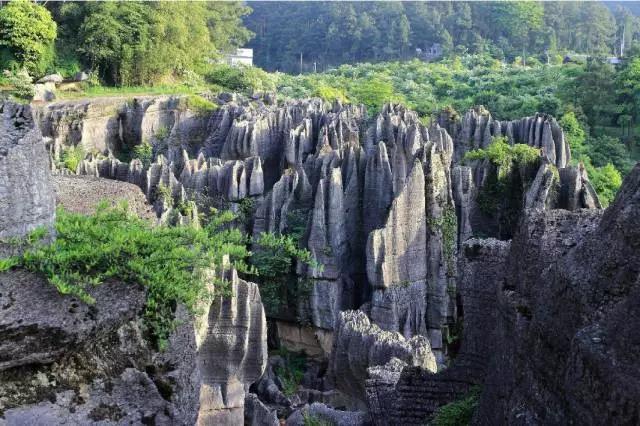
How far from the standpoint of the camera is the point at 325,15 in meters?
93.1

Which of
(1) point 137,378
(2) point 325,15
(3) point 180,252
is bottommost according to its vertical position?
(1) point 137,378

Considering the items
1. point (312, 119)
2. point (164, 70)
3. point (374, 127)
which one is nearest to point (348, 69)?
point (164, 70)

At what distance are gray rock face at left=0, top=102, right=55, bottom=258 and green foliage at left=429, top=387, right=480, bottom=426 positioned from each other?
3982 millimetres

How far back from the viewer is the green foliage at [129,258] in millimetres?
5816

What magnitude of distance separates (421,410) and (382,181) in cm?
1231

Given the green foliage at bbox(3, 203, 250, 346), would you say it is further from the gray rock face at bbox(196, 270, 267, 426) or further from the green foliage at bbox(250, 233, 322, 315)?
the green foliage at bbox(250, 233, 322, 315)

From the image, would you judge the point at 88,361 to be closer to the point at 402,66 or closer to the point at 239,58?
the point at 239,58

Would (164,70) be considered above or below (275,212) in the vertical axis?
above

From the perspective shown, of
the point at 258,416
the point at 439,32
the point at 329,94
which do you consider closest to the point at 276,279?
the point at 258,416

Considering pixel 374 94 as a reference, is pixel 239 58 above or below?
above

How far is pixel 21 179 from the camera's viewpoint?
6.08 metres

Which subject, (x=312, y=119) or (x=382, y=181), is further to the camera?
(x=312, y=119)

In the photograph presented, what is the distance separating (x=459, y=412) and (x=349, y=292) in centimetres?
1260

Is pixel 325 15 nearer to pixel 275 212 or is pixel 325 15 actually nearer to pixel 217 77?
pixel 217 77
